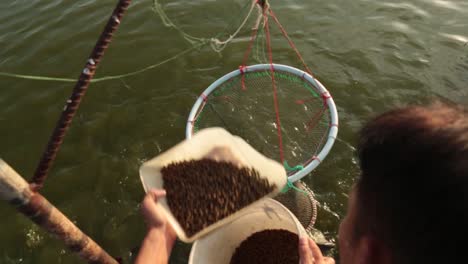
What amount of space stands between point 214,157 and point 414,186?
1.35 metres

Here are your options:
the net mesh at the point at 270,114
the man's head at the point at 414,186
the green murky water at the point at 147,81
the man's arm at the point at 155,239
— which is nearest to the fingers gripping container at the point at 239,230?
the man's arm at the point at 155,239

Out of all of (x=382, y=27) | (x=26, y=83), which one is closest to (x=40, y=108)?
(x=26, y=83)

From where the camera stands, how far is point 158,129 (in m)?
3.93

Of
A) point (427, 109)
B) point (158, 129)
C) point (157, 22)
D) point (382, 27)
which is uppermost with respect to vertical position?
point (427, 109)

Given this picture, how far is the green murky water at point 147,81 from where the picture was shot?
129 inches

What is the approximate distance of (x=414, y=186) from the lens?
0.93 m

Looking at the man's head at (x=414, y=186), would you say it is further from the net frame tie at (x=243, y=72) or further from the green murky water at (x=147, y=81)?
the green murky water at (x=147, y=81)

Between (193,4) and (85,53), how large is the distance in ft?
6.18

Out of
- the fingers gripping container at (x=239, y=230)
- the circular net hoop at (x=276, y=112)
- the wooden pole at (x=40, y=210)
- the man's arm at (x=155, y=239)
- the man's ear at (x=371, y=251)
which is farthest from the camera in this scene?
the circular net hoop at (x=276, y=112)

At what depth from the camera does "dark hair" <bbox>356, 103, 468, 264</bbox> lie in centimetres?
86

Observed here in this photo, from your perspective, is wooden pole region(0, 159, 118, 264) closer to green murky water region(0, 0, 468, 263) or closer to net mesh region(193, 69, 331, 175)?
green murky water region(0, 0, 468, 263)

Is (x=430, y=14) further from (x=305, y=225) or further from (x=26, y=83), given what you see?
(x=26, y=83)

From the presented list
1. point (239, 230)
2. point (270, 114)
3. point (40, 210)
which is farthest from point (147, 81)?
point (40, 210)

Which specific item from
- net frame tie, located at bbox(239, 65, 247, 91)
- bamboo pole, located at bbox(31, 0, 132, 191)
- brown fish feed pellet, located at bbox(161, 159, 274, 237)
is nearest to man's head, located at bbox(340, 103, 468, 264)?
brown fish feed pellet, located at bbox(161, 159, 274, 237)
